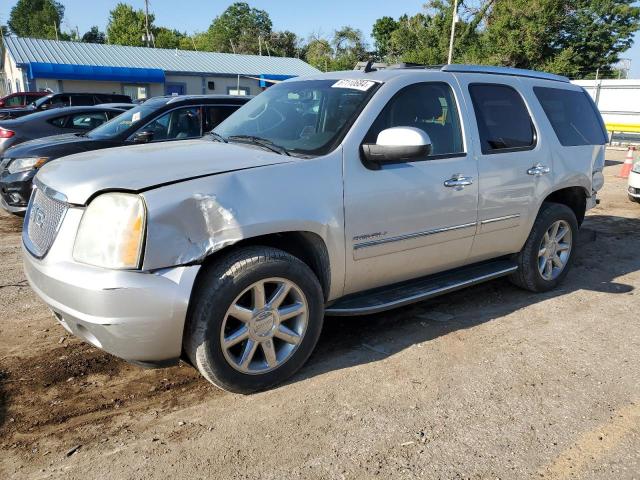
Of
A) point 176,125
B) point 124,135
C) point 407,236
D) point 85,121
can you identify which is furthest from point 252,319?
point 85,121

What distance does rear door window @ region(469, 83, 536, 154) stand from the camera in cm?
417

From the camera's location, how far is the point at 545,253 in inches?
194

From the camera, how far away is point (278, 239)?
3279 mm

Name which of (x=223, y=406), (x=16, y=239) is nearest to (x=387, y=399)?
(x=223, y=406)

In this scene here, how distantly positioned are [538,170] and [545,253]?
0.85 metres

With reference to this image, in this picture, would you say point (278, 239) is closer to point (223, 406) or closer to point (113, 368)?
point (223, 406)

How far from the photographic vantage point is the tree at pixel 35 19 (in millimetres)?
91938

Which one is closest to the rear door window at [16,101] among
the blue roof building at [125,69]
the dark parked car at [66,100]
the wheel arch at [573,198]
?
the dark parked car at [66,100]

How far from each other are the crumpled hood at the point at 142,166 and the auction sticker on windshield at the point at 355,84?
2.83ft

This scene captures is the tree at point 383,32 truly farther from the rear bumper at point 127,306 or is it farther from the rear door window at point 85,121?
the rear bumper at point 127,306

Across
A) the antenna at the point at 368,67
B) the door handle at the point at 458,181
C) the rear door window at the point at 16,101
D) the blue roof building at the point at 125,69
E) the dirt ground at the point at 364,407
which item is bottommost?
the dirt ground at the point at 364,407

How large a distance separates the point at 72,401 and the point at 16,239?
4.14 meters

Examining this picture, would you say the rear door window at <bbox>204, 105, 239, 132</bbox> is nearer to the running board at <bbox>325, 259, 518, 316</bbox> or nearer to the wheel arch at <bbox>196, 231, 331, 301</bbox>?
the running board at <bbox>325, 259, 518, 316</bbox>

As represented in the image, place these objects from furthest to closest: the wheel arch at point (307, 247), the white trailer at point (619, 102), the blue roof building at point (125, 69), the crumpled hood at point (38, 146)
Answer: the blue roof building at point (125, 69)
the white trailer at point (619, 102)
the crumpled hood at point (38, 146)
the wheel arch at point (307, 247)
